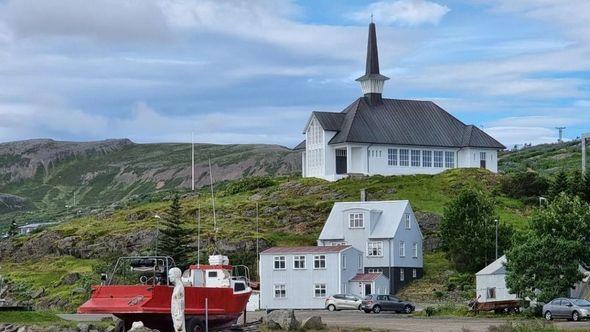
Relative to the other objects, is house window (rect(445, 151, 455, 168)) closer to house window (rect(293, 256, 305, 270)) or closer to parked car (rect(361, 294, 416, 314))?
house window (rect(293, 256, 305, 270))

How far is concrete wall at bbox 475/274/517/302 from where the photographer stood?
70.0 m

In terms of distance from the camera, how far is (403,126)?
397 ft

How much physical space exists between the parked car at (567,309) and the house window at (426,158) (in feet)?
213

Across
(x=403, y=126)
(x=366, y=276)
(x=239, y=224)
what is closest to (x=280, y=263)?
(x=366, y=276)

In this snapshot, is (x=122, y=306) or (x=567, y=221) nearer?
(x=122, y=306)

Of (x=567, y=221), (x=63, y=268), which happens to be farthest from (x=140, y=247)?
(x=567, y=221)

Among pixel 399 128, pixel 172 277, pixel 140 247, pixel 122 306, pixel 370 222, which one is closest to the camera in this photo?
pixel 172 277

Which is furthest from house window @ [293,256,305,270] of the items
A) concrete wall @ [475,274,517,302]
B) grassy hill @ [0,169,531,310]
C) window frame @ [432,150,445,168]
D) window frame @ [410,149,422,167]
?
window frame @ [432,150,445,168]

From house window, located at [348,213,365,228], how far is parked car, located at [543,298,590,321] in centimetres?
3283

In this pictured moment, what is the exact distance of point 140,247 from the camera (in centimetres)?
9538

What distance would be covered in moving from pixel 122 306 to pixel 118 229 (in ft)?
202

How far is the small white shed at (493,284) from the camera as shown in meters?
70.1

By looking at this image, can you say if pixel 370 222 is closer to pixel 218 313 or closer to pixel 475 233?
pixel 475 233

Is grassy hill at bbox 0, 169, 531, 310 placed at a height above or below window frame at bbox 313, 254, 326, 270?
above
